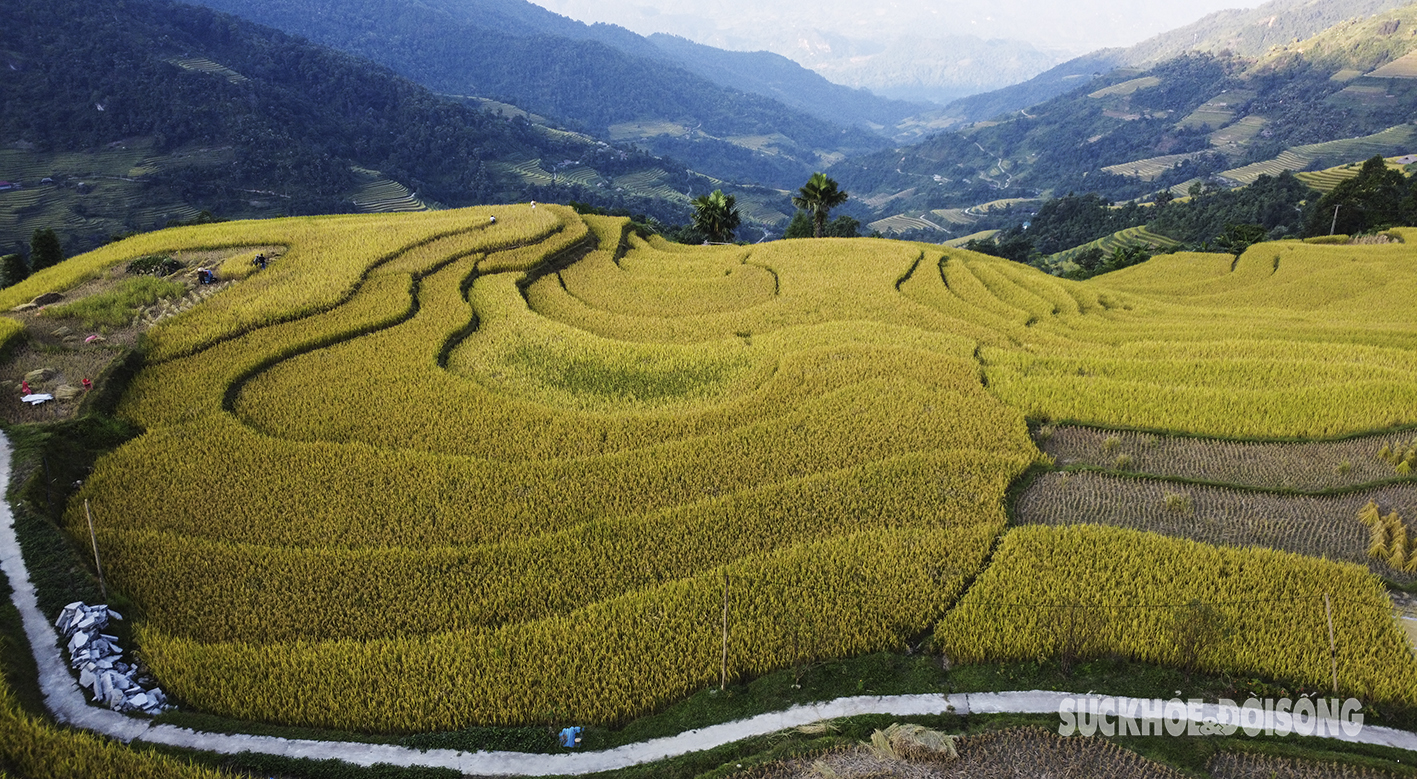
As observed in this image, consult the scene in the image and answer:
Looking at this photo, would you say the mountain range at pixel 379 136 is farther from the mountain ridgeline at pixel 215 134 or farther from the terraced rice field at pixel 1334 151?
the terraced rice field at pixel 1334 151

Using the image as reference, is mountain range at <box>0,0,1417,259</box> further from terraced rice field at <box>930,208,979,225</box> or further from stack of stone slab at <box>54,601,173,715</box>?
stack of stone slab at <box>54,601,173,715</box>

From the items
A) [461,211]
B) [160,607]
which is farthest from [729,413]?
[461,211]

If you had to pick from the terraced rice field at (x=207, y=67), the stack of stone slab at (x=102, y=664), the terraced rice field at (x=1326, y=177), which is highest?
the terraced rice field at (x=207, y=67)

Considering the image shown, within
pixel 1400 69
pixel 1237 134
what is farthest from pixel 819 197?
pixel 1400 69

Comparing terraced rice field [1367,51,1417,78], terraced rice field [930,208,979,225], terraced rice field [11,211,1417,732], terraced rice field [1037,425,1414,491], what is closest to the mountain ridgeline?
terraced rice field [930,208,979,225]

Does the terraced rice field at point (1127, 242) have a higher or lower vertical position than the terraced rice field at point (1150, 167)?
lower

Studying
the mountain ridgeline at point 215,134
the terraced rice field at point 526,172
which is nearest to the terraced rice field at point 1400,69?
the mountain ridgeline at point 215,134

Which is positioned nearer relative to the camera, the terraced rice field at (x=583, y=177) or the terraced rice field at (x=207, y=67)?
the terraced rice field at (x=207, y=67)

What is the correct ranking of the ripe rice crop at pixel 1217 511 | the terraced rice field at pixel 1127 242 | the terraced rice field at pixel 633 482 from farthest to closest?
1. the terraced rice field at pixel 1127 242
2. the ripe rice crop at pixel 1217 511
3. the terraced rice field at pixel 633 482
